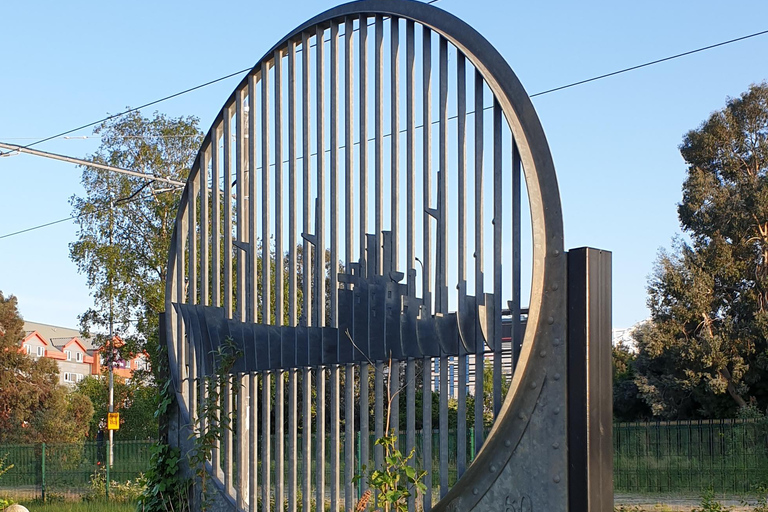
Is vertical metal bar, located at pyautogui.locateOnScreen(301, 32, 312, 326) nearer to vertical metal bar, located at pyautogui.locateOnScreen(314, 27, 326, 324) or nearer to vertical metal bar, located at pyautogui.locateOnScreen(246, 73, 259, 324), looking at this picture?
vertical metal bar, located at pyautogui.locateOnScreen(314, 27, 326, 324)

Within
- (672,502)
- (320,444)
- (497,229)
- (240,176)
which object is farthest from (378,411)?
(672,502)

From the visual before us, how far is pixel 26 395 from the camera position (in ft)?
126

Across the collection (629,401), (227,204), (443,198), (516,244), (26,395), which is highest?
(227,204)

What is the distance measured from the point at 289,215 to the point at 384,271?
1.00 m

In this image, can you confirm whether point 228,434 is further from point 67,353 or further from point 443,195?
point 67,353

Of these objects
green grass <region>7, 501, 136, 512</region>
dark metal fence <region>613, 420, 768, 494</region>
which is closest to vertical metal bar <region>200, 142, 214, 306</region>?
green grass <region>7, 501, 136, 512</region>

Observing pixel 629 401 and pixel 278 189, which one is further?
pixel 629 401

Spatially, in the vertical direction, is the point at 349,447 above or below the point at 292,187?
below

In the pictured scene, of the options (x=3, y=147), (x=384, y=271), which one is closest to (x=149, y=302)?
(x=3, y=147)

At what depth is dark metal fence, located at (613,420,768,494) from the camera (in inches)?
620

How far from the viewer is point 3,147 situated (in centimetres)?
1359

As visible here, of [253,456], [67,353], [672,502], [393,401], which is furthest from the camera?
[67,353]

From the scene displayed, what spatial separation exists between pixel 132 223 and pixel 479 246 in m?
20.2

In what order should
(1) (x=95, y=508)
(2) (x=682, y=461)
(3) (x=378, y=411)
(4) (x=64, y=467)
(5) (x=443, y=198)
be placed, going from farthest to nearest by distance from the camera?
(4) (x=64, y=467), (2) (x=682, y=461), (1) (x=95, y=508), (3) (x=378, y=411), (5) (x=443, y=198)
